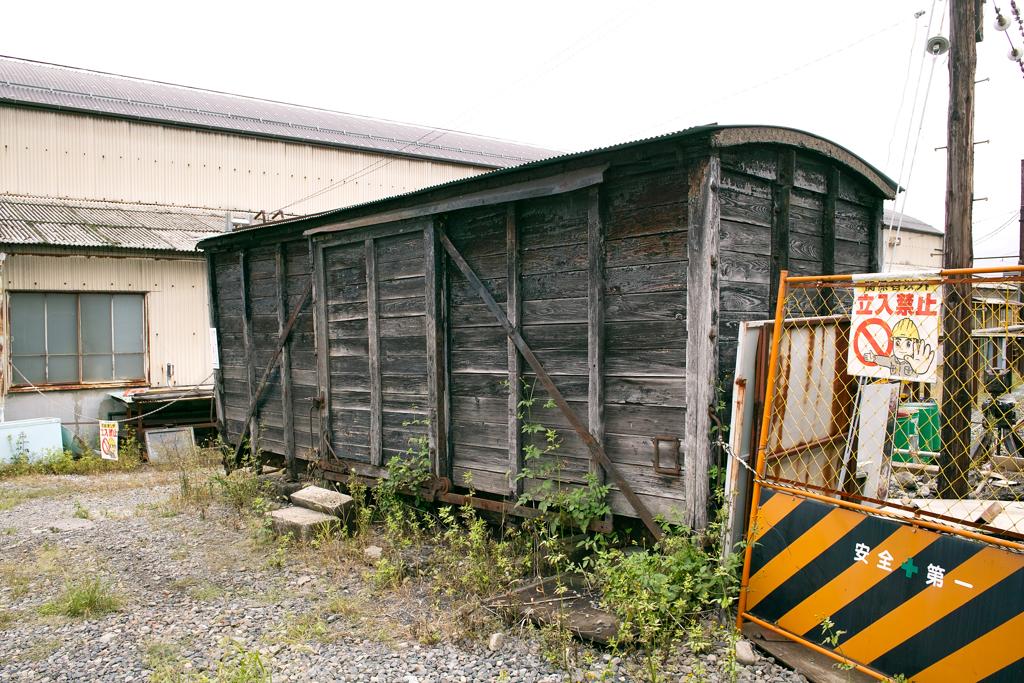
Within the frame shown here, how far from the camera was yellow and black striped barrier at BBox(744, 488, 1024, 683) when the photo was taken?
297 centimetres

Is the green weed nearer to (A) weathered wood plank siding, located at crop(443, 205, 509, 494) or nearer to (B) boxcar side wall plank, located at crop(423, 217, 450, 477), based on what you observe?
(B) boxcar side wall plank, located at crop(423, 217, 450, 477)

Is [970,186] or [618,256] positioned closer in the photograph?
[618,256]

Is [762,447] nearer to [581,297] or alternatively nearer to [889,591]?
[889,591]

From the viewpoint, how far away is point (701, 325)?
4.21m

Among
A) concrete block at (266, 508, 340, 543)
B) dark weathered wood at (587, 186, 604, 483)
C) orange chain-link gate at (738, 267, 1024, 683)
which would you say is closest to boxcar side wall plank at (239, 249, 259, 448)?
concrete block at (266, 508, 340, 543)

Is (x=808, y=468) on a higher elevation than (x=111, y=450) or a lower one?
higher

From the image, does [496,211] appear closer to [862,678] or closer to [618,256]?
[618,256]

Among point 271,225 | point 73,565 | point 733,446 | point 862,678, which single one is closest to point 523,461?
point 733,446

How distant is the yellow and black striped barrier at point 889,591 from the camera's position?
9.75 ft

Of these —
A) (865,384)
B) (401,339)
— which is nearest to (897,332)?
(865,384)

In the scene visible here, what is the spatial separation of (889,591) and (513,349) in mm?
3110

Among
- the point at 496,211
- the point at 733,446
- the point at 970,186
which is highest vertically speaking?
the point at 970,186

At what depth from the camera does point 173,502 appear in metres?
8.16

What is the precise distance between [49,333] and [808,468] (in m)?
13.8
